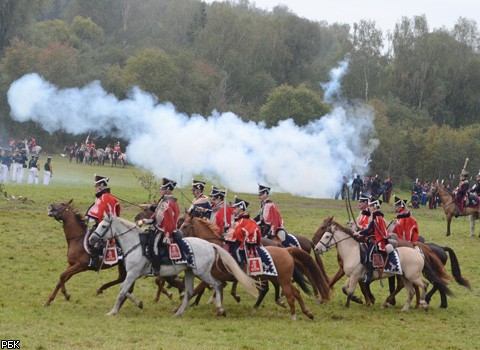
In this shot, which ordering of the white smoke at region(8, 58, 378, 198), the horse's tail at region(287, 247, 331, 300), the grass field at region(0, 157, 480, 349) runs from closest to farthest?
the grass field at region(0, 157, 480, 349) < the horse's tail at region(287, 247, 331, 300) < the white smoke at region(8, 58, 378, 198)

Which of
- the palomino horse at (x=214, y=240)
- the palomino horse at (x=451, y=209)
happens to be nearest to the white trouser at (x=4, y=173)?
the palomino horse at (x=451, y=209)

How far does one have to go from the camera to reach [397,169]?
69125 mm

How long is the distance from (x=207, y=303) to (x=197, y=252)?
2.27 meters

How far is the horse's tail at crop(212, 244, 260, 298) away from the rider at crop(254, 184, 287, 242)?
3645 mm

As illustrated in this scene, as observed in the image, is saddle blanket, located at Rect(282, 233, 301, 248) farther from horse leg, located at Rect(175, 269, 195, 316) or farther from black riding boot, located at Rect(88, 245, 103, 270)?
black riding boot, located at Rect(88, 245, 103, 270)

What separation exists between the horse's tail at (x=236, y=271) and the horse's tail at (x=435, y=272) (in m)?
5.09

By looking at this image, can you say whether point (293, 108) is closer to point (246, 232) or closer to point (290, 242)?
point (290, 242)

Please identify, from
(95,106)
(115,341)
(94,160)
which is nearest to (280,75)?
(94,160)

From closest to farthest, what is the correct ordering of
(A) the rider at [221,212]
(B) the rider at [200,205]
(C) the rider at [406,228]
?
(A) the rider at [221,212] → (B) the rider at [200,205] → (C) the rider at [406,228]

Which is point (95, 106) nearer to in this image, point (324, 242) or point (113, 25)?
point (324, 242)

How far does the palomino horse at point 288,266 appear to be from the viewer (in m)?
18.7

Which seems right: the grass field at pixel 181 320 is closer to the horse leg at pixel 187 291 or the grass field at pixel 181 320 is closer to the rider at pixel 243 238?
the horse leg at pixel 187 291

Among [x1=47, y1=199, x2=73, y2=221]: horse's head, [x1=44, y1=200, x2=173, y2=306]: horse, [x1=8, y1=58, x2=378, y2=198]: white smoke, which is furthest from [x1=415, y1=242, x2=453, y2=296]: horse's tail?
[x1=8, y1=58, x2=378, y2=198]: white smoke

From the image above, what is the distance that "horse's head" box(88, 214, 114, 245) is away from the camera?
1856cm
